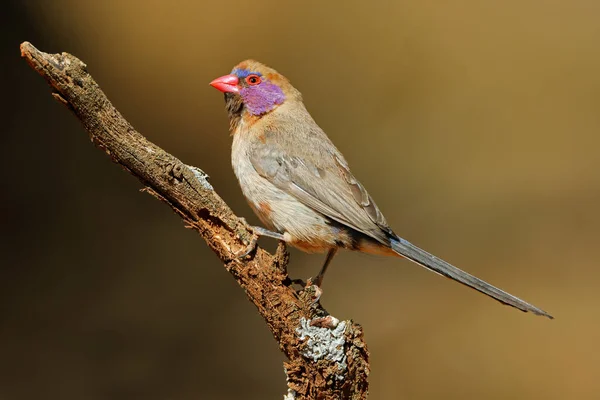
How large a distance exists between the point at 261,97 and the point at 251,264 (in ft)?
4.15

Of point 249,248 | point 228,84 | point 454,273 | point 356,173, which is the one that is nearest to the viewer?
point 249,248

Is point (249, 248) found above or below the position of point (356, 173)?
below

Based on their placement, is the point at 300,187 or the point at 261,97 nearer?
the point at 300,187

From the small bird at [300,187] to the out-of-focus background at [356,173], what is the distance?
2.22 meters

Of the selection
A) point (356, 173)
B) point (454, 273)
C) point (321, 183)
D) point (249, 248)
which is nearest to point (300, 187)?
point (321, 183)

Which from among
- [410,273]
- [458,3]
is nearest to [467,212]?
[410,273]

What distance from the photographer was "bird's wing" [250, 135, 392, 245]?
357 centimetres

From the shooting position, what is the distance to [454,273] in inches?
134

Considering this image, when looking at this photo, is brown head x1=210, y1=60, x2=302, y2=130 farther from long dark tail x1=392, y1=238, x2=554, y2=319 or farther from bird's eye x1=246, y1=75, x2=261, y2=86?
long dark tail x1=392, y1=238, x2=554, y2=319

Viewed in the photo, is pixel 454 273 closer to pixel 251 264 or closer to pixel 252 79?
pixel 251 264

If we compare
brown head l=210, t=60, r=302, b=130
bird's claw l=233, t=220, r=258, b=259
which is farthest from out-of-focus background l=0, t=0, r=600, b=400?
bird's claw l=233, t=220, r=258, b=259

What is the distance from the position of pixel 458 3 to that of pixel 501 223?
210 centimetres

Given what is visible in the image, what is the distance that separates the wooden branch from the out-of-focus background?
293cm

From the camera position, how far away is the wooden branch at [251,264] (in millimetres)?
2916
